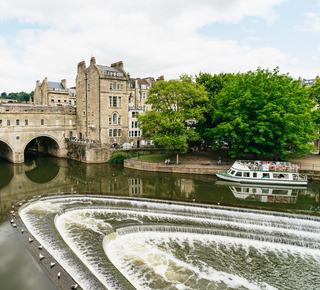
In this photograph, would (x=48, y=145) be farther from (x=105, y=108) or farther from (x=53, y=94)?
(x=53, y=94)

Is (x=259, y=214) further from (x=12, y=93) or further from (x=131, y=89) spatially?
(x=12, y=93)

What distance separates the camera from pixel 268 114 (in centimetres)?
3744

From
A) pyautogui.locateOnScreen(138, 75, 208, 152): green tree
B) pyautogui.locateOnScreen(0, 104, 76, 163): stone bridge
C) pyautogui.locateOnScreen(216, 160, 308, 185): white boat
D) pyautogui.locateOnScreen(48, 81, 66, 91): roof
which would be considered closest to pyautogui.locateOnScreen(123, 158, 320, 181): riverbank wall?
pyautogui.locateOnScreen(138, 75, 208, 152): green tree

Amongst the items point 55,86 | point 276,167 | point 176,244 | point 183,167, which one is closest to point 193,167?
point 183,167

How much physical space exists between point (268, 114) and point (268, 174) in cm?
887

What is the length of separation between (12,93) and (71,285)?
20981 centimetres

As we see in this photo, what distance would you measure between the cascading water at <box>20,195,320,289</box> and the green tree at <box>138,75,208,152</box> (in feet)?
60.1

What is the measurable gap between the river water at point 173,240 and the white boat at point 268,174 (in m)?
3.93

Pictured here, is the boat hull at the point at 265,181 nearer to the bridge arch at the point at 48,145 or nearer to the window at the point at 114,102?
the window at the point at 114,102

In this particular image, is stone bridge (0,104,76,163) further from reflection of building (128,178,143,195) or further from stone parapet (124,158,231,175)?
reflection of building (128,178,143,195)

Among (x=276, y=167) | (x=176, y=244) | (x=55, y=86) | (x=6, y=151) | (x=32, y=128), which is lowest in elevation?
(x=176, y=244)

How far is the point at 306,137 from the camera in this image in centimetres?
3847

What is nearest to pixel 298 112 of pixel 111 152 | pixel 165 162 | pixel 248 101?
pixel 248 101

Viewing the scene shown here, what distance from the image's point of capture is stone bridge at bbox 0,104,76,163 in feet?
155
